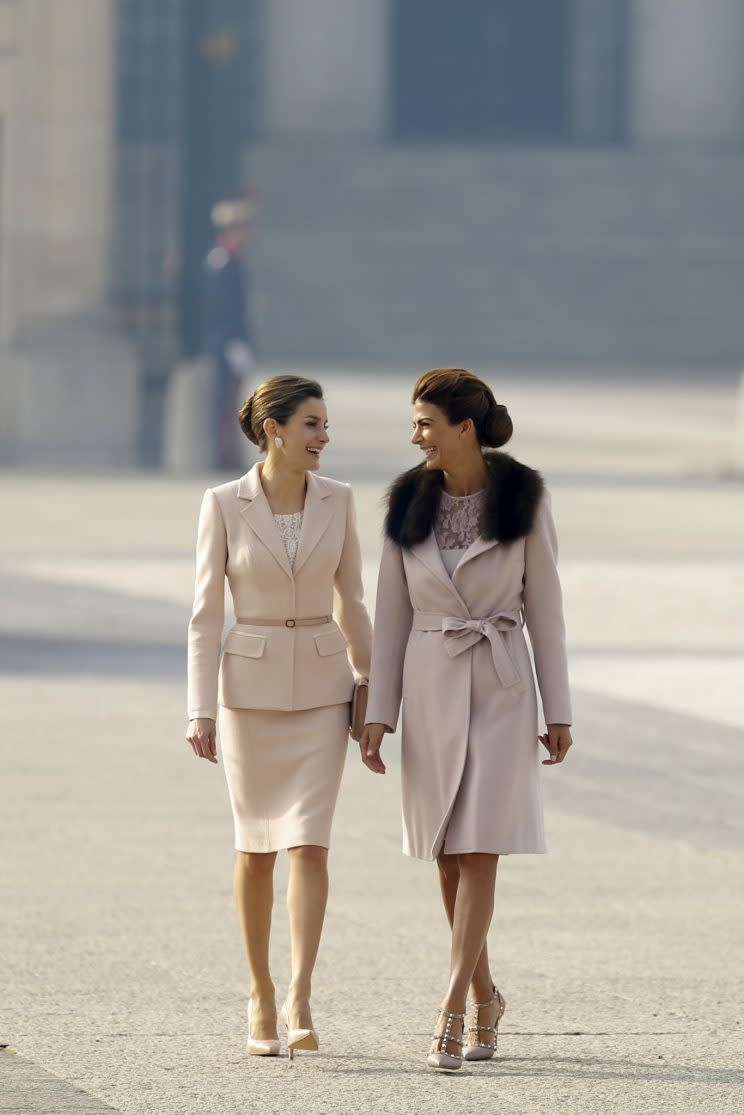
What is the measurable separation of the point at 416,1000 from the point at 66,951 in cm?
98

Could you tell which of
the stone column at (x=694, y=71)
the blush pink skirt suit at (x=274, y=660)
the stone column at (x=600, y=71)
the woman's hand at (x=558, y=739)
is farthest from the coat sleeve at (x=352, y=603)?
the stone column at (x=600, y=71)

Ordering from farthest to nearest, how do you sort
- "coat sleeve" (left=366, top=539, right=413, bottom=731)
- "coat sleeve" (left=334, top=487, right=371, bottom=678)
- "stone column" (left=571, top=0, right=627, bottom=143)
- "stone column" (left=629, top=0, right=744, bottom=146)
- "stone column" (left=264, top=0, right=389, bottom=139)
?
"stone column" (left=571, top=0, right=627, bottom=143) → "stone column" (left=629, top=0, right=744, bottom=146) → "stone column" (left=264, top=0, right=389, bottom=139) → "coat sleeve" (left=334, top=487, right=371, bottom=678) → "coat sleeve" (left=366, top=539, right=413, bottom=731)

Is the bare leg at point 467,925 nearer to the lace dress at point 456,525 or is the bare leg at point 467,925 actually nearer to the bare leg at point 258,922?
the bare leg at point 258,922

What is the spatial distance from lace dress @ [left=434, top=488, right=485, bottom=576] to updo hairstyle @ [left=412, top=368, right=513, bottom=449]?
133 mm

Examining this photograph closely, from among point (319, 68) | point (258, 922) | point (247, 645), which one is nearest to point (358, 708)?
point (247, 645)

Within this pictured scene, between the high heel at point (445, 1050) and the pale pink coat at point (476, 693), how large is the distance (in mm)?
340

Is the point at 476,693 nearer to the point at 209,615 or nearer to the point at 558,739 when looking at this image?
the point at 558,739

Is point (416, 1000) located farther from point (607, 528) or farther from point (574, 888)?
point (607, 528)

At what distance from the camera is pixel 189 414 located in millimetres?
24875

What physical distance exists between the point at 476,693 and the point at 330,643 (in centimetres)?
34

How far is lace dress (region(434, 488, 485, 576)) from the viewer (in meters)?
5.83

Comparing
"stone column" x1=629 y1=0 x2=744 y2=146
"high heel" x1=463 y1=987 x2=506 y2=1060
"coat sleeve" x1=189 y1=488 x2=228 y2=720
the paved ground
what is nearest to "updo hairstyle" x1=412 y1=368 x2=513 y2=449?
"coat sleeve" x1=189 y1=488 x2=228 y2=720

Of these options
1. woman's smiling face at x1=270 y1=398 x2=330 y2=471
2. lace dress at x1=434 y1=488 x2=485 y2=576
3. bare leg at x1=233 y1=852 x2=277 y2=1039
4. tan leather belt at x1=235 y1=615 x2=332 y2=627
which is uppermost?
woman's smiling face at x1=270 y1=398 x2=330 y2=471

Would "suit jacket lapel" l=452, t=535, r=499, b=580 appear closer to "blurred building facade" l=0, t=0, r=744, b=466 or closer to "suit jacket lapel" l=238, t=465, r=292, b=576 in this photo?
"suit jacket lapel" l=238, t=465, r=292, b=576
